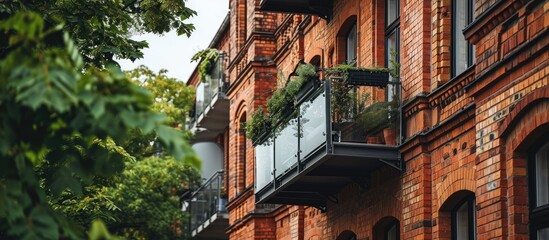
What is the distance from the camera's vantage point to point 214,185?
129 ft

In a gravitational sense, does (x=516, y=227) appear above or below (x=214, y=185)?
below

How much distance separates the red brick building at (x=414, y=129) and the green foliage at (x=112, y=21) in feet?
8.30

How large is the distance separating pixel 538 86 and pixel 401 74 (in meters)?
6.24

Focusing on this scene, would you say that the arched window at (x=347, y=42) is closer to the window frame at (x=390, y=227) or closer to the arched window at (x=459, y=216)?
the window frame at (x=390, y=227)

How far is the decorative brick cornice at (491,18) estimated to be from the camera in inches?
566

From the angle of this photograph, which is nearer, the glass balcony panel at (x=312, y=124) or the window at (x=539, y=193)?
the window at (x=539, y=193)

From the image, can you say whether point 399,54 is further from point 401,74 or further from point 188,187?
point 188,187

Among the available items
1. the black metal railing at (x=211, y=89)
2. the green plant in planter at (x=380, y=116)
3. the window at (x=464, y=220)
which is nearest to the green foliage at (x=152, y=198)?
the black metal railing at (x=211, y=89)

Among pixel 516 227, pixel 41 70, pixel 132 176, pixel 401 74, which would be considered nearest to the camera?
pixel 41 70

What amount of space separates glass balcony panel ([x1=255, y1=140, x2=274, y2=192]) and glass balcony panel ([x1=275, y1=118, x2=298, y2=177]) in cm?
77

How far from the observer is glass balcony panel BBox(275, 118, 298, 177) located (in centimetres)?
2241

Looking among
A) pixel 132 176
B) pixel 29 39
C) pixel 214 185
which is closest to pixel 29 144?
pixel 29 39

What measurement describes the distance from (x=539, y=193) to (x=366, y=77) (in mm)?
5753

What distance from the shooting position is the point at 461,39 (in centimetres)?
1825
